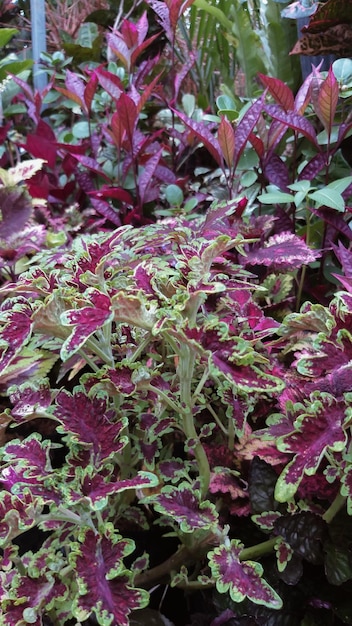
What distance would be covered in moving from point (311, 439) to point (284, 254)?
40cm

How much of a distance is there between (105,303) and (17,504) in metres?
0.21

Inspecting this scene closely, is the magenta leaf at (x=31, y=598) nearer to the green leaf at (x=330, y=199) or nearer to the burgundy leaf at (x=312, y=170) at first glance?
the green leaf at (x=330, y=199)

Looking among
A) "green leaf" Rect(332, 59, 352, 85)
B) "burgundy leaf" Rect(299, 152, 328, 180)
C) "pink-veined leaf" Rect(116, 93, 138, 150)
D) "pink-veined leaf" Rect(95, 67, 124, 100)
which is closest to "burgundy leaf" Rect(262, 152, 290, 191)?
"burgundy leaf" Rect(299, 152, 328, 180)

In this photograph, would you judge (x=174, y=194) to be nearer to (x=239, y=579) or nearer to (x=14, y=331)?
(x=14, y=331)

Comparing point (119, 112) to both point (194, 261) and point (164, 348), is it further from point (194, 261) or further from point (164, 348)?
point (194, 261)

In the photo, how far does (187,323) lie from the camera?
1.61ft

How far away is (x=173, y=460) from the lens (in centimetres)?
64

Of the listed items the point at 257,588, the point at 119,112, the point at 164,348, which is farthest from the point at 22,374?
the point at 119,112

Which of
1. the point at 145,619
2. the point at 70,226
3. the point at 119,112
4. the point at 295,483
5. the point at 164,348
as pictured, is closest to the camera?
the point at 295,483

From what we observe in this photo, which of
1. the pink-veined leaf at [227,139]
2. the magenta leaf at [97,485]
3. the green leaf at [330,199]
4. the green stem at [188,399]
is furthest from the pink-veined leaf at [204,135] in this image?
the magenta leaf at [97,485]

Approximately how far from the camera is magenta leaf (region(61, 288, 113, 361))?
45 centimetres

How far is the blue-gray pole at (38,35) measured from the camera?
72.8 inches

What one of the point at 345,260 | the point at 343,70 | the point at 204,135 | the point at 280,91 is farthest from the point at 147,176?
the point at 345,260

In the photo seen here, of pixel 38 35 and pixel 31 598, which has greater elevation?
pixel 38 35
